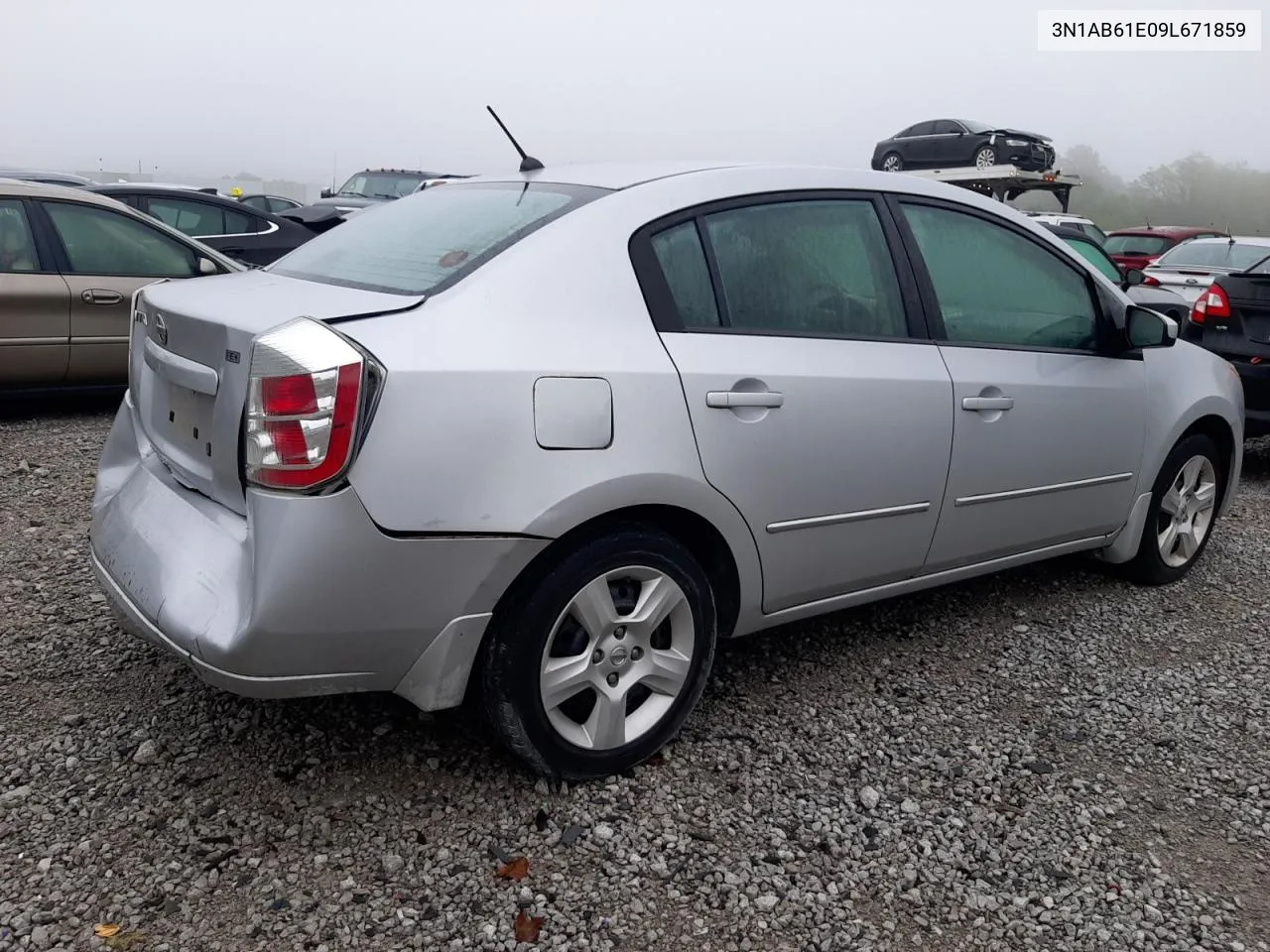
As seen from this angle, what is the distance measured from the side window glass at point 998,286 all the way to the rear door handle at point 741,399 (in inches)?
33.6

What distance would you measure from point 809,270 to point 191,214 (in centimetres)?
797

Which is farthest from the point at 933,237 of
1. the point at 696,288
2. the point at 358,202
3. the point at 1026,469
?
the point at 358,202

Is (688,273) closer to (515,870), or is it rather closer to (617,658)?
(617,658)

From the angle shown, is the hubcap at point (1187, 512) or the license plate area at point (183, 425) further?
the hubcap at point (1187, 512)

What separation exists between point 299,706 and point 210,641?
85 cm

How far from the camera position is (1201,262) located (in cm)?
1104

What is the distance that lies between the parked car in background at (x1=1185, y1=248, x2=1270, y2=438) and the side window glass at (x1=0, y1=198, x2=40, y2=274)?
690 centimetres

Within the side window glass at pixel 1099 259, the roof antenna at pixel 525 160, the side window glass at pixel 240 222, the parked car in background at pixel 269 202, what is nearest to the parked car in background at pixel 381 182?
the parked car in background at pixel 269 202

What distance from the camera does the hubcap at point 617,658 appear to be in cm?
270

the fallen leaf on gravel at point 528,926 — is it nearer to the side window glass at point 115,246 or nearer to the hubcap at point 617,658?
the hubcap at point 617,658

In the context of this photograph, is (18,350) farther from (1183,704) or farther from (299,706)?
(1183,704)

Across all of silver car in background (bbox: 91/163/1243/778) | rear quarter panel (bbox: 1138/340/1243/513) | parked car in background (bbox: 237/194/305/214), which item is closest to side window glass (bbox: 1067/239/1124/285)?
rear quarter panel (bbox: 1138/340/1243/513)

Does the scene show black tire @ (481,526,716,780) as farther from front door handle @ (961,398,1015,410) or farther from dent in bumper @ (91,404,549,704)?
front door handle @ (961,398,1015,410)

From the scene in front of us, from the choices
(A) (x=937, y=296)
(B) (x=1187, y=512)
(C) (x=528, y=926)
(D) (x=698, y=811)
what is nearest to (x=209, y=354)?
(C) (x=528, y=926)
